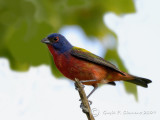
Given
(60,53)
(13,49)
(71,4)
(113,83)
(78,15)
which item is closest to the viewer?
(13,49)

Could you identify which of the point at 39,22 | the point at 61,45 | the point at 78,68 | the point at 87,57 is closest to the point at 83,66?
the point at 78,68

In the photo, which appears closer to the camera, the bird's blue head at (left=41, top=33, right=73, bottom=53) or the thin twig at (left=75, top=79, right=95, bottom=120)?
the thin twig at (left=75, top=79, right=95, bottom=120)

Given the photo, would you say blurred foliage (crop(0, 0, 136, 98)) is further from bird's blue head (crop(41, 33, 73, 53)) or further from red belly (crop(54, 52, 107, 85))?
bird's blue head (crop(41, 33, 73, 53))

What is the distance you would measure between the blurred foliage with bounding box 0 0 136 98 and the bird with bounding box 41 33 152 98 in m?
0.25

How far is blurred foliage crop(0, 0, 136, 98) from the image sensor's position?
12.5 ft

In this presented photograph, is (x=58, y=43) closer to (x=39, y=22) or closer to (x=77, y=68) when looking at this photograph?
(x=77, y=68)

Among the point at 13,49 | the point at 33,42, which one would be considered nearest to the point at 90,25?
the point at 33,42

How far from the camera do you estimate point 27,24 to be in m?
3.86

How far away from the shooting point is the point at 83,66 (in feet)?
15.3

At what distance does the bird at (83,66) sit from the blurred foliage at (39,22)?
0.81ft

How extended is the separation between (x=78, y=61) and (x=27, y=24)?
47.9 inches

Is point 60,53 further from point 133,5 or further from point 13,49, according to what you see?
point 133,5

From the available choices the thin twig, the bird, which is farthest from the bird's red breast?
the thin twig

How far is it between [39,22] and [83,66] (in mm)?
1182
